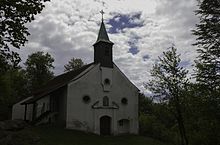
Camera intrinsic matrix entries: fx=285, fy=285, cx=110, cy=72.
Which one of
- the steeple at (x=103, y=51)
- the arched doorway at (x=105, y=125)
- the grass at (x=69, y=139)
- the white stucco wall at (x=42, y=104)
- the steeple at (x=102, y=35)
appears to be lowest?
the grass at (x=69, y=139)

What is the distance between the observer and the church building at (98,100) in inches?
1289

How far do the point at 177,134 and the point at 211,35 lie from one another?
13.1 metres

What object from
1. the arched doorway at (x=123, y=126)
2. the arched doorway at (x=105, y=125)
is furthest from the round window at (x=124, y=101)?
the arched doorway at (x=105, y=125)

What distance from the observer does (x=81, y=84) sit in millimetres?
33594

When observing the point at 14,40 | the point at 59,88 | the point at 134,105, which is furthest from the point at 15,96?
the point at 14,40

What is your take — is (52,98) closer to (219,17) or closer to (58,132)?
(58,132)

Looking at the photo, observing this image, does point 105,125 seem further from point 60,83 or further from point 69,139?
point 69,139

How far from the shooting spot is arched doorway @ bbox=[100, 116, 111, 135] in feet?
112

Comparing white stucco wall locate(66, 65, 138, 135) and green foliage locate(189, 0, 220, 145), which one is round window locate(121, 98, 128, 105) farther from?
green foliage locate(189, 0, 220, 145)

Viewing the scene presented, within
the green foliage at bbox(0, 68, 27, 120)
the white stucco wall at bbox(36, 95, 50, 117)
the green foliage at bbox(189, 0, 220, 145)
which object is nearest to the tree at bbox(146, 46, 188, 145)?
the green foliage at bbox(189, 0, 220, 145)

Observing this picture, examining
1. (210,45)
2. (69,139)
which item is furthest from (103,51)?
(210,45)

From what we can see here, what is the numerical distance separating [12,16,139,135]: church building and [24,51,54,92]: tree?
1623 centimetres

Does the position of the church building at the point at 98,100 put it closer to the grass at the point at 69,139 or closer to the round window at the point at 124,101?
the round window at the point at 124,101

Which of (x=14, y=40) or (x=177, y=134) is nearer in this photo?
(x=14, y=40)
